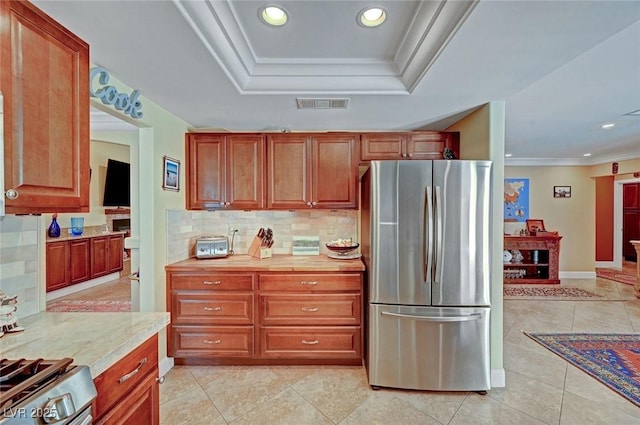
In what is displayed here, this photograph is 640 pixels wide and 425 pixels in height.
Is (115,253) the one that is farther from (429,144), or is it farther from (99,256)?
(429,144)

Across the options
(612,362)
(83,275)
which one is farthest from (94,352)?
(83,275)

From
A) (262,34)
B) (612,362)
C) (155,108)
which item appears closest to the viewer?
(262,34)

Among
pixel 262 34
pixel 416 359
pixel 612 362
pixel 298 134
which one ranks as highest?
pixel 262 34

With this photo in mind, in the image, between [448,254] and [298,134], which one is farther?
[298,134]

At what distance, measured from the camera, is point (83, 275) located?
4.98 meters

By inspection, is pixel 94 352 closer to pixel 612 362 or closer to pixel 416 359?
pixel 416 359

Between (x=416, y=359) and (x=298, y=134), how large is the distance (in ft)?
7.65

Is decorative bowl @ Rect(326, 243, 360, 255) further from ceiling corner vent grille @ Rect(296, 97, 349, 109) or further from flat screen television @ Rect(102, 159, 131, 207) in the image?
flat screen television @ Rect(102, 159, 131, 207)

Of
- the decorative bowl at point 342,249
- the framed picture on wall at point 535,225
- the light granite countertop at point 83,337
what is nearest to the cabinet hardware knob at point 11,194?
the light granite countertop at point 83,337

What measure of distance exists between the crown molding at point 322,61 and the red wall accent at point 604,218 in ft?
26.6

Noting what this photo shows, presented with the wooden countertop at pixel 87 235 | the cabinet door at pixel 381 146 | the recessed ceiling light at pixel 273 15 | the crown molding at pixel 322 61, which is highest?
the recessed ceiling light at pixel 273 15

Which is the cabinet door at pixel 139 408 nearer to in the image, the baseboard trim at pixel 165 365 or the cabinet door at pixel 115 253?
the baseboard trim at pixel 165 365

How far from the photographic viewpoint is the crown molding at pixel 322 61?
1382mm

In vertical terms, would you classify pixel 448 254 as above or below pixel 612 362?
above
